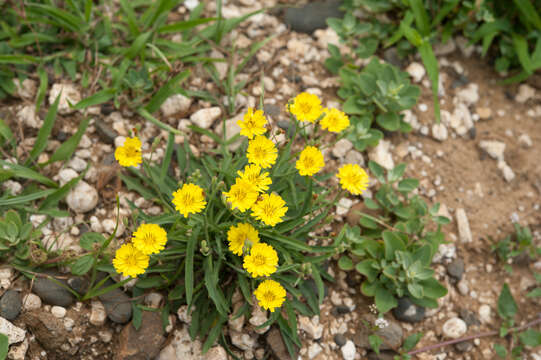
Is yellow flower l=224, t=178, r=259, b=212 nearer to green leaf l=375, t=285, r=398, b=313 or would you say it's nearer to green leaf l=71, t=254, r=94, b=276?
green leaf l=71, t=254, r=94, b=276

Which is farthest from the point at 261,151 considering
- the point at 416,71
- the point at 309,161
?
the point at 416,71

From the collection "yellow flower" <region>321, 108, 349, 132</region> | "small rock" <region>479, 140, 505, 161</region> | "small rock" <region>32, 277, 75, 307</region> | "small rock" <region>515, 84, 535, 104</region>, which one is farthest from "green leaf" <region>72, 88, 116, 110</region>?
"small rock" <region>515, 84, 535, 104</region>

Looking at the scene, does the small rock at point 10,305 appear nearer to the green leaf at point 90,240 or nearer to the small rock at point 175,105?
the green leaf at point 90,240

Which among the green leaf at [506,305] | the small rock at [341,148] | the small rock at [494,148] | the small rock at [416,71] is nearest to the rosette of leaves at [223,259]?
the small rock at [341,148]

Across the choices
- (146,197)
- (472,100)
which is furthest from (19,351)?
(472,100)

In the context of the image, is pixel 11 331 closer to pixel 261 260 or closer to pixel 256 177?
pixel 261 260
